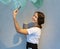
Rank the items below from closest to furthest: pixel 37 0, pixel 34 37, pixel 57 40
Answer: pixel 34 37 < pixel 37 0 < pixel 57 40

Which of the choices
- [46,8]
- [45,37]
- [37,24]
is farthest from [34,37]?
[46,8]

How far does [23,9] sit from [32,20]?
20 cm

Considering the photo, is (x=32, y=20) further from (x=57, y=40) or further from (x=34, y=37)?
(x=57, y=40)

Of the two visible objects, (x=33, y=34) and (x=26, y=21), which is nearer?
(x=33, y=34)

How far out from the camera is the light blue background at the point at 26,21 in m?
2.47

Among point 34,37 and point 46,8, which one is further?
point 46,8

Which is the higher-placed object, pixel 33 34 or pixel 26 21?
pixel 26 21

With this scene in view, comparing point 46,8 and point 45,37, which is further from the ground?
point 46,8

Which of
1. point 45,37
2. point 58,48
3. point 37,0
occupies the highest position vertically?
point 37,0

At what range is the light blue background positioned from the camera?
2.47 metres

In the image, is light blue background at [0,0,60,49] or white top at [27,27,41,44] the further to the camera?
light blue background at [0,0,60,49]

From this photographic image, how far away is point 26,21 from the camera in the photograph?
8.34 ft

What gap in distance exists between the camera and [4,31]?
2479mm

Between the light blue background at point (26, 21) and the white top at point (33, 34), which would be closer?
the white top at point (33, 34)
